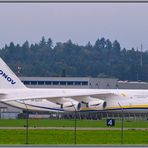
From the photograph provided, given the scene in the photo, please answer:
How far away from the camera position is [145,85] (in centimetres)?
10581

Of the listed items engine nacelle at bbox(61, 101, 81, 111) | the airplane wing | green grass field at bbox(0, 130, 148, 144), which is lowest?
green grass field at bbox(0, 130, 148, 144)

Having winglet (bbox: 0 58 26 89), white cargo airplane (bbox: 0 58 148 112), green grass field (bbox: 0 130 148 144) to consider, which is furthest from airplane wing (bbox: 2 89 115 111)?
green grass field (bbox: 0 130 148 144)

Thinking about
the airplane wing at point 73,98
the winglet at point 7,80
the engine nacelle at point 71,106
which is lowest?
the engine nacelle at point 71,106

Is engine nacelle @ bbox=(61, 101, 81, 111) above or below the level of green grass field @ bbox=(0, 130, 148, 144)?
above

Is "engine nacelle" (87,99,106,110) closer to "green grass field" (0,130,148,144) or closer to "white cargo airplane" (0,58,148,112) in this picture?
"white cargo airplane" (0,58,148,112)

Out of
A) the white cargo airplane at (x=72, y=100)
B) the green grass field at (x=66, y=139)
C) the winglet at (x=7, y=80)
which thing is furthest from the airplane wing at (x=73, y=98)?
the green grass field at (x=66, y=139)

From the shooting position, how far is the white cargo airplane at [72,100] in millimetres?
69238

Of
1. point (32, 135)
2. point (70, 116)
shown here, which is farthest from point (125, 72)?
point (32, 135)

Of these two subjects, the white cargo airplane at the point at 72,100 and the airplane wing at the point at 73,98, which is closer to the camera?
the white cargo airplane at the point at 72,100

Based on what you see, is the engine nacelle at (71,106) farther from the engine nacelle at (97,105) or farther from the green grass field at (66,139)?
the green grass field at (66,139)

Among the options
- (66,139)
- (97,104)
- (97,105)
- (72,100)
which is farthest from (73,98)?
(66,139)

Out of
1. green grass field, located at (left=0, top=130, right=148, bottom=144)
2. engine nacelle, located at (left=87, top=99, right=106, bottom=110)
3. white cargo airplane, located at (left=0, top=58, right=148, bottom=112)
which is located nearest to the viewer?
green grass field, located at (left=0, top=130, right=148, bottom=144)

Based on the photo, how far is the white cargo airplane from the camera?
69.2 metres

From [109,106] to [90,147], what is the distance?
41.9 m
